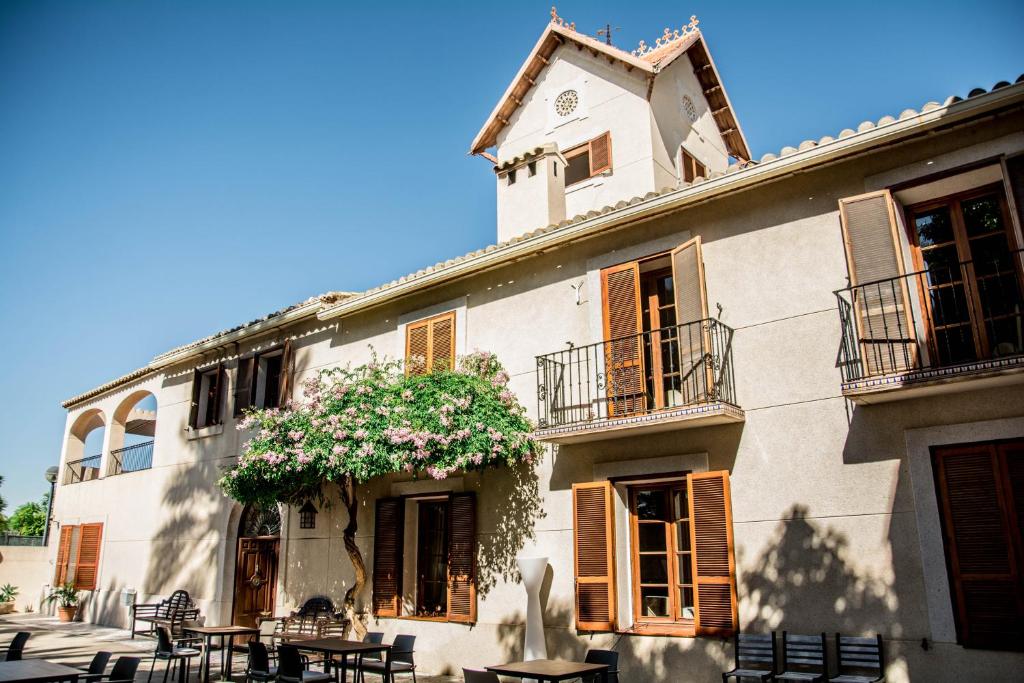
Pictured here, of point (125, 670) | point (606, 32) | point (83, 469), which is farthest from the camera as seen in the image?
point (83, 469)

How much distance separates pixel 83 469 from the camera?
2261 centimetres

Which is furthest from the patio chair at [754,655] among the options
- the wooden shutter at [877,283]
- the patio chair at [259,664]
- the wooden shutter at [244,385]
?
the wooden shutter at [244,385]

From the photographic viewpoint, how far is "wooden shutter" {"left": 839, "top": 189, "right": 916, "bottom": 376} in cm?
762

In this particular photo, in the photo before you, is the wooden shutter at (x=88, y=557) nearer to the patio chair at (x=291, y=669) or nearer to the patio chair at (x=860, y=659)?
the patio chair at (x=291, y=669)

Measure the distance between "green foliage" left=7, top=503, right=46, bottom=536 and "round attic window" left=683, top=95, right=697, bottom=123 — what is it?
150ft

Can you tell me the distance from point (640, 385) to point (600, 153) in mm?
7151

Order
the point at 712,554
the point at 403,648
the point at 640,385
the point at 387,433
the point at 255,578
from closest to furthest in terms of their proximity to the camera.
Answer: the point at 712,554 < the point at 403,648 < the point at 640,385 < the point at 387,433 < the point at 255,578

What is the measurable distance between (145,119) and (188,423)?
694cm

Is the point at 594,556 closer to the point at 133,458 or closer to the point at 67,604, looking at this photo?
the point at 133,458

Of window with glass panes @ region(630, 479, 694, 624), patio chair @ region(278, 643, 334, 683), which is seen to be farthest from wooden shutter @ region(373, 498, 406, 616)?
window with glass panes @ region(630, 479, 694, 624)

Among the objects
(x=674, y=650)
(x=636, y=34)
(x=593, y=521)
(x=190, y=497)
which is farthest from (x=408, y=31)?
(x=190, y=497)

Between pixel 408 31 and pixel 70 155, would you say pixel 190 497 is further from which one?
pixel 408 31

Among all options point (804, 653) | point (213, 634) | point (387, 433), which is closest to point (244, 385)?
point (387, 433)

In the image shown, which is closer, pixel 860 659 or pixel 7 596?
pixel 860 659
